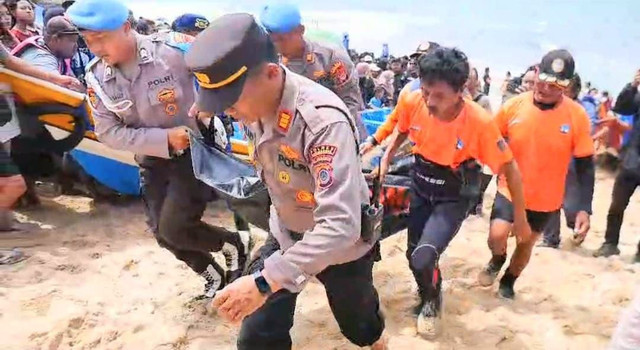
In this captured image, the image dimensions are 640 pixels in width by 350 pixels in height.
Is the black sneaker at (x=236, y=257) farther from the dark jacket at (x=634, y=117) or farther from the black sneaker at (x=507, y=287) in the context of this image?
the dark jacket at (x=634, y=117)

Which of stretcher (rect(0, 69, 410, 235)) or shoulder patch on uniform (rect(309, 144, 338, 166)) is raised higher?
shoulder patch on uniform (rect(309, 144, 338, 166))

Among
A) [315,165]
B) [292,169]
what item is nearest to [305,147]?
[315,165]

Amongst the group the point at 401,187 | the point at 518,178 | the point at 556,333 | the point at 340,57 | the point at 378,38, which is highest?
the point at 340,57

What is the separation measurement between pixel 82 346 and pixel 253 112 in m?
2.03

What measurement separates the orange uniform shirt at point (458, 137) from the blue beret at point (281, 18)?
0.90m

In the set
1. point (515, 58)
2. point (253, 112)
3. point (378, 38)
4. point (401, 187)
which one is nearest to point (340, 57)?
point (401, 187)

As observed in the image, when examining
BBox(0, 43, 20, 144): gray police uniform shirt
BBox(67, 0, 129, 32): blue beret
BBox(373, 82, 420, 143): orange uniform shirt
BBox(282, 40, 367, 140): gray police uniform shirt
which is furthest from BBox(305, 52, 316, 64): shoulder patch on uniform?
BBox(0, 43, 20, 144): gray police uniform shirt

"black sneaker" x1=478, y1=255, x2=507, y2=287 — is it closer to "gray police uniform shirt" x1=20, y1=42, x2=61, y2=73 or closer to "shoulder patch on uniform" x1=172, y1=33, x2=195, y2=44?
"shoulder patch on uniform" x1=172, y1=33, x2=195, y2=44

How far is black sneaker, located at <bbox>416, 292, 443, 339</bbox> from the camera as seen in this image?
384cm

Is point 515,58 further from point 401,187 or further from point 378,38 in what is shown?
point 401,187

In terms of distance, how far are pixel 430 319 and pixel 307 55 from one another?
1844mm

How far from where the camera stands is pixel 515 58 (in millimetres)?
29141

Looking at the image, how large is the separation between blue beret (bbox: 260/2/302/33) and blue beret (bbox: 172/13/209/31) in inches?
37.8

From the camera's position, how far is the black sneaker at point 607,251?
18.0 ft
